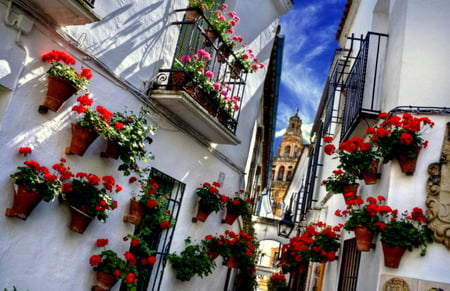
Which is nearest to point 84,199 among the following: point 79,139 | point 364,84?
point 79,139

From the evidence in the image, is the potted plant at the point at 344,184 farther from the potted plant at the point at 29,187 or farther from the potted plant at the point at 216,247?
the potted plant at the point at 29,187

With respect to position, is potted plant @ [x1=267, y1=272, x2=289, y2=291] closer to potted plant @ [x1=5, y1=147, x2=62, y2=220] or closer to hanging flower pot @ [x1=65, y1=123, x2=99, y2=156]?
hanging flower pot @ [x1=65, y1=123, x2=99, y2=156]

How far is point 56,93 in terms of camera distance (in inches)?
171

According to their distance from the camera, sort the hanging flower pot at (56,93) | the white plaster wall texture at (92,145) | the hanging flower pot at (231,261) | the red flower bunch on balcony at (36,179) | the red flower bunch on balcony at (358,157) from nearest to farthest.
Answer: the red flower bunch on balcony at (36,179), the white plaster wall texture at (92,145), the hanging flower pot at (56,93), the red flower bunch on balcony at (358,157), the hanging flower pot at (231,261)

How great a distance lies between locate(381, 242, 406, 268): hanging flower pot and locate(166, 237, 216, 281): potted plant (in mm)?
3122

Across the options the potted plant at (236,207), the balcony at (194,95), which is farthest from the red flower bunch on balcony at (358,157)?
the potted plant at (236,207)

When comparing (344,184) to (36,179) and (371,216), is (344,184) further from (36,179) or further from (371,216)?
(36,179)

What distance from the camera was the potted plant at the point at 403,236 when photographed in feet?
15.0

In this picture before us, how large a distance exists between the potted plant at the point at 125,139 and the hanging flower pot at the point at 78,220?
76 cm

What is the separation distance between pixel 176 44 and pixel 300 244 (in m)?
3.79

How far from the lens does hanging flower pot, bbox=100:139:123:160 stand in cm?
505

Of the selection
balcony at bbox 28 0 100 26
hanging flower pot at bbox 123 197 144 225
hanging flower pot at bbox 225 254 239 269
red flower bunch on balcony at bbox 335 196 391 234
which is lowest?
hanging flower pot at bbox 225 254 239 269

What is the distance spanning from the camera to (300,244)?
6.98m

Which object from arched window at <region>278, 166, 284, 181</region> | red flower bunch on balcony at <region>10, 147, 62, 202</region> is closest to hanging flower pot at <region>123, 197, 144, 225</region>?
red flower bunch on balcony at <region>10, 147, 62, 202</region>
